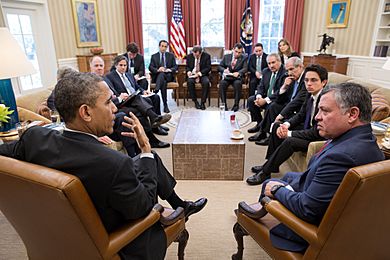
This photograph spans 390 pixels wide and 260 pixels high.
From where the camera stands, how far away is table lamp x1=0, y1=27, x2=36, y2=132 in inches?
82.6

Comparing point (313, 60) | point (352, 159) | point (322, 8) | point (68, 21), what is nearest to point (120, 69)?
point (68, 21)

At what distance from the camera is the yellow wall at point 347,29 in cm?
543

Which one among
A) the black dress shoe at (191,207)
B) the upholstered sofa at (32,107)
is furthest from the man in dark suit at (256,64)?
the black dress shoe at (191,207)

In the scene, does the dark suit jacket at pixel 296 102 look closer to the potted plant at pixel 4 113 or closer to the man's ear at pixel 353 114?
the man's ear at pixel 353 114

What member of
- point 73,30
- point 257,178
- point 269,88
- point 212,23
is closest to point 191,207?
point 257,178

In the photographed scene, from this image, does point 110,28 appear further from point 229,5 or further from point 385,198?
point 385,198

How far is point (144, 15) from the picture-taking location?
22.9 feet

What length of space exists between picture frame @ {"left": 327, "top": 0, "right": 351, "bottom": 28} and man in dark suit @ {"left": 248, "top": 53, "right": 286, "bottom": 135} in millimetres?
2948

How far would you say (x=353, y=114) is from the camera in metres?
1.32

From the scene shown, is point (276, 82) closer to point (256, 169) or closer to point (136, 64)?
point (256, 169)

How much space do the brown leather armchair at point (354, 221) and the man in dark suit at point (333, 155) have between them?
0.06 m

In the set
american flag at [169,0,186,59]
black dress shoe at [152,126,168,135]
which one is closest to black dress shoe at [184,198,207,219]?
black dress shoe at [152,126,168,135]

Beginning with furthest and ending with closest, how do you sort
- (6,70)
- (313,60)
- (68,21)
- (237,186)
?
(313,60)
(68,21)
(237,186)
(6,70)

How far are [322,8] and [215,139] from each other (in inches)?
202
